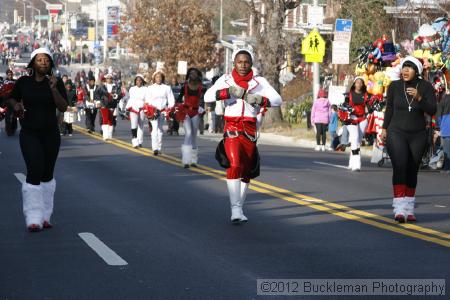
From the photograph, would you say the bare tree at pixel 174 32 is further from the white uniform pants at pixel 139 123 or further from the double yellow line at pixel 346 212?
the double yellow line at pixel 346 212

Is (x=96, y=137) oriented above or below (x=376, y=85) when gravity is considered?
below

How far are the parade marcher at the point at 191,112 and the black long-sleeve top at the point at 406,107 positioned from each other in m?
8.18

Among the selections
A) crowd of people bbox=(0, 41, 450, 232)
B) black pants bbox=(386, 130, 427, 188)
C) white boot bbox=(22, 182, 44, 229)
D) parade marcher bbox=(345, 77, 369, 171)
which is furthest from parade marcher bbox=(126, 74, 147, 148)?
white boot bbox=(22, 182, 44, 229)

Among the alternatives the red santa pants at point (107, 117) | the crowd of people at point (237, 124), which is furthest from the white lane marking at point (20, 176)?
the red santa pants at point (107, 117)

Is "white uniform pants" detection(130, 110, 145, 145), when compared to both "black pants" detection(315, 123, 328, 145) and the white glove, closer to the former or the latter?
"black pants" detection(315, 123, 328, 145)

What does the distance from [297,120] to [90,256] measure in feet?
116

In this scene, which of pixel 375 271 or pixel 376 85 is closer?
pixel 375 271

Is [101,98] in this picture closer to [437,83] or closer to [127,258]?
[437,83]

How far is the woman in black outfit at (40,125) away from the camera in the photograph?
12508 mm

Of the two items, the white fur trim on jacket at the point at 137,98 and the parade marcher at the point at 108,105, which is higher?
the white fur trim on jacket at the point at 137,98

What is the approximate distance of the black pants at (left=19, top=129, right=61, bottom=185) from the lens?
12500mm

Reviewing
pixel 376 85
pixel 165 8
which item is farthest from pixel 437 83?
pixel 165 8

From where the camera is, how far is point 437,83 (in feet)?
78.5

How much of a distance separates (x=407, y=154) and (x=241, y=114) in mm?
1997
